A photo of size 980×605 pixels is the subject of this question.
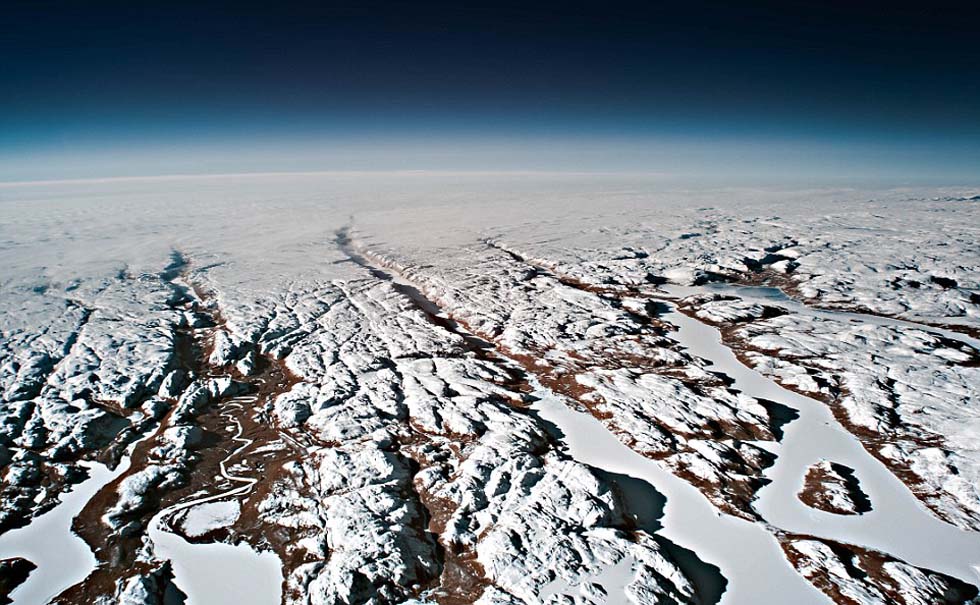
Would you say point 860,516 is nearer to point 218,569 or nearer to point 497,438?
point 497,438

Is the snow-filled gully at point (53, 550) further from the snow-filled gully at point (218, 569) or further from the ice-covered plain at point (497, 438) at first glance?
the snow-filled gully at point (218, 569)

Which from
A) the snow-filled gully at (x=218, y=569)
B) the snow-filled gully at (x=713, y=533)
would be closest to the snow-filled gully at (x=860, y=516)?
the snow-filled gully at (x=713, y=533)

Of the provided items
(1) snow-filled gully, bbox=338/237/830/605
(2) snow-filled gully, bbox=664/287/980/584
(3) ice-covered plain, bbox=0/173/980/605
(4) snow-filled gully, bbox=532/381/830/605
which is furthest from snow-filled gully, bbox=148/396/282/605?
(2) snow-filled gully, bbox=664/287/980/584

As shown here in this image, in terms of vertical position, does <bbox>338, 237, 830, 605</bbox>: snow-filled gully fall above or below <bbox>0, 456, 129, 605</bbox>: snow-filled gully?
above

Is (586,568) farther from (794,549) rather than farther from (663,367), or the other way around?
(663,367)

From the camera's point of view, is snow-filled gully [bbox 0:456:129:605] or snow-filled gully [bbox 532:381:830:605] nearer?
snow-filled gully [bbox 532:381:830:605]

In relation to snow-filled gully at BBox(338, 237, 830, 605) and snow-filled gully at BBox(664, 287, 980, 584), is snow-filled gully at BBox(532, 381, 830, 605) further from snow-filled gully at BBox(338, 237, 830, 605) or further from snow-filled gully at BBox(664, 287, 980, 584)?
snow-filled gully at BBox(664, 287, 980, 584)
